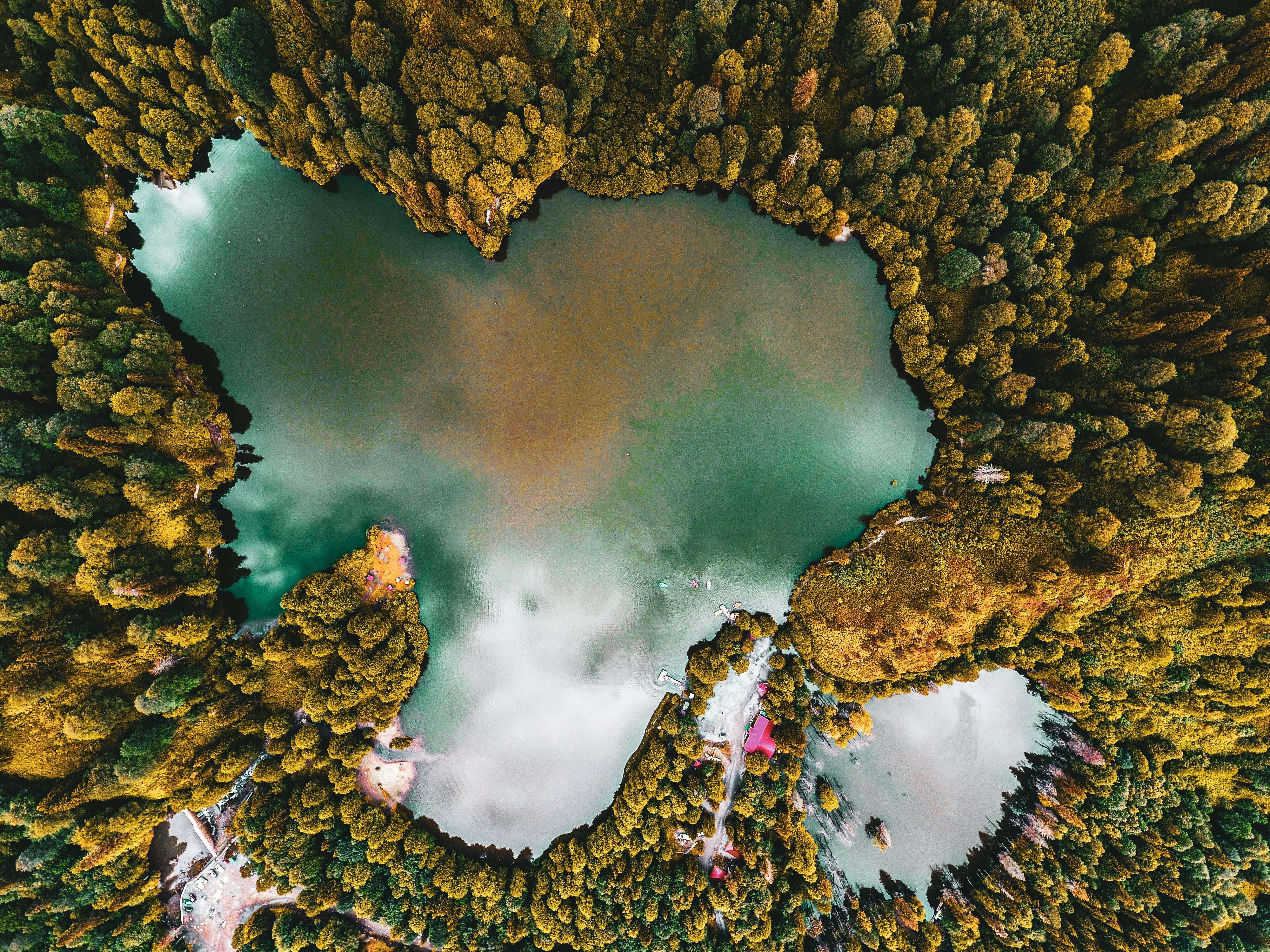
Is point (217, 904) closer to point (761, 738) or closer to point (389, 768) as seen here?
point (389, 768)

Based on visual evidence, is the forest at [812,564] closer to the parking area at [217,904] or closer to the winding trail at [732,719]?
the winding trail at [732,719]

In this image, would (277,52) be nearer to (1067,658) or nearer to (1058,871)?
(1067,658)

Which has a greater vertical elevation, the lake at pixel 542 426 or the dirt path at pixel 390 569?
the lake at pixel 542 426

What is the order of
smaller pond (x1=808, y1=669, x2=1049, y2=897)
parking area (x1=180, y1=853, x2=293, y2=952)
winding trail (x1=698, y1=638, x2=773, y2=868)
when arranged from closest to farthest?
parking area (x1=180, y1=853, x2=293, y2=952) → winding trail (x1=698, y1=638, x2=773, y2=868) → smaller pond (x1=808, y1=669, x2=1049, y2=897)

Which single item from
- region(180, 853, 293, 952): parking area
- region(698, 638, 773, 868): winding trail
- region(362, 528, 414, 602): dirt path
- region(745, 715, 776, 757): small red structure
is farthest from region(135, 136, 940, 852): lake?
region(180, 853, 293, 952): parking area

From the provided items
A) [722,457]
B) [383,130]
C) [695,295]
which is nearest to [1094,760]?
[722,457]

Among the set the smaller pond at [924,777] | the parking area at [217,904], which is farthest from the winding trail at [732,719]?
the parking area at [217,904]

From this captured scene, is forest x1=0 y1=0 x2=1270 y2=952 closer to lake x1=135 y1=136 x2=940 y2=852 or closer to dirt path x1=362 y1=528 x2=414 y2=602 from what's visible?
dirt path x1=362 y1=528 x2=414 y2=602
